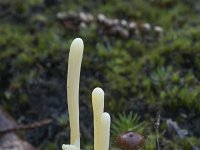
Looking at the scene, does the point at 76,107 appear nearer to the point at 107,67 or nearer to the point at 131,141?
the point at 131,141

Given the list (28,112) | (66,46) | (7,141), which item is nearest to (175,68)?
(66,46)

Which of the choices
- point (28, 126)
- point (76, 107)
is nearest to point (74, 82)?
point (76, 107)

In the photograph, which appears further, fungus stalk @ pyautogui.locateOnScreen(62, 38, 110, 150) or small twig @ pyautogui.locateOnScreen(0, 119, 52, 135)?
small twig @ pyautogui.locateOnScreen(0, 119, 52, 135)

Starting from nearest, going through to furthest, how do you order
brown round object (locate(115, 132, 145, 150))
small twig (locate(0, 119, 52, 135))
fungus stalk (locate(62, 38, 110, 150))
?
fungus stalk (locate(62, 38, 110, 150)) < brown round object (locate(115, 132, 145, 150)) < small twig (locate(0, 119, 52, 135))

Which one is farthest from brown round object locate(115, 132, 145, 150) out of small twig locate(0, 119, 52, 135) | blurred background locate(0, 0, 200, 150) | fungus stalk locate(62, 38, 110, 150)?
small twig locate(0, 119, 52, 135)

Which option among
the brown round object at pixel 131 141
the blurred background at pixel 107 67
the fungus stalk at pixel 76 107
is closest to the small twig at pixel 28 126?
the blurred background at pixel 107 67

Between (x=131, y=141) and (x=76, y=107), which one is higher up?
(x=76, y=107)

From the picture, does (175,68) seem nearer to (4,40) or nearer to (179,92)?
(179,92)

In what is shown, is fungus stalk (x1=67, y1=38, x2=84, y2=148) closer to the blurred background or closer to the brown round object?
the brown round object
